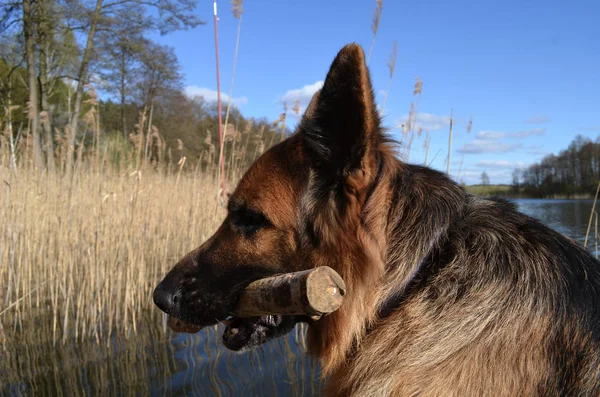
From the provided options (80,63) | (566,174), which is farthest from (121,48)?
(566,174)

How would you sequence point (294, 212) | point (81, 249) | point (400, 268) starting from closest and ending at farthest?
1. point (400, 268)
2. point (294, 212)
3. point (81, 249)

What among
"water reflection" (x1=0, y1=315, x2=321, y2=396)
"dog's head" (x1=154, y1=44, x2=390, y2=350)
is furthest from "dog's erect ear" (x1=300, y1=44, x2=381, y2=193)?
"water reflection" (x1=0, y1=315, x2=321, y2=396)

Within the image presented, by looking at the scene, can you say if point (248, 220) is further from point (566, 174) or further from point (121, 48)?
point (566, 174)

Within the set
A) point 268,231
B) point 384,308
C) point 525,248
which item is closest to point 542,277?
point 525,248

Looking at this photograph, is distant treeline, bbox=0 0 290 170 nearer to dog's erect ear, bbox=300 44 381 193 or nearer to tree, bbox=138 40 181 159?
tree, bbox=138 40 181 159

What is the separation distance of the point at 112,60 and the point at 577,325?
20.3m

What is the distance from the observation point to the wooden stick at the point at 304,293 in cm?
180

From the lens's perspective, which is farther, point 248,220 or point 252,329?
point 252,329

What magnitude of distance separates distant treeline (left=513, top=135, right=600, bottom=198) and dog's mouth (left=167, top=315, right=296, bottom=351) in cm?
3331

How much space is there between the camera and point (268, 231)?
238 centimetres

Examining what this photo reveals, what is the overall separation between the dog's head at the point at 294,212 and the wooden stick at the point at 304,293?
246 mm

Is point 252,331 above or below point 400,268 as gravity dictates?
below

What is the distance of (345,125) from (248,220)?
804mm

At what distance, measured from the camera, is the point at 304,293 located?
1794 mm
